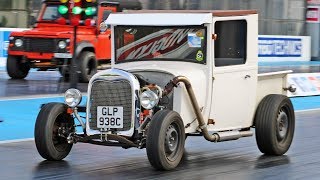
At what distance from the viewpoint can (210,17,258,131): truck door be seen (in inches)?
407

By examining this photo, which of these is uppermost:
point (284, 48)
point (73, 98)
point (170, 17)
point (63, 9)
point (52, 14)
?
point (170, 17)

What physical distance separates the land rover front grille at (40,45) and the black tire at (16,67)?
0.64m

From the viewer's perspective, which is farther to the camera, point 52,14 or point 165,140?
point 52,14

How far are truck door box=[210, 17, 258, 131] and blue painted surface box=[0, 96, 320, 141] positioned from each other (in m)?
3.52

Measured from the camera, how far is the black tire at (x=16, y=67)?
75.2ft

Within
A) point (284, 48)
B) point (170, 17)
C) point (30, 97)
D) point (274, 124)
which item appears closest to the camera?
point (170, 17)

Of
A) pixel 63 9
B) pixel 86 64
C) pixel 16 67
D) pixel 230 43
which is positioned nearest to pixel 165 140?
pixel 230 43

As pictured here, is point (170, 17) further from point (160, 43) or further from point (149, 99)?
point (149, 99)

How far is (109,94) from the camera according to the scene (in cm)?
959

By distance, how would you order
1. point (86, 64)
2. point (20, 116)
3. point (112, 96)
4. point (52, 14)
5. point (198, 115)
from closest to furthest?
point (112, 96) → point (198, 115) → point (20, 116) → point (86, 64) → point (52, 14)

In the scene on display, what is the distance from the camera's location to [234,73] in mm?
10516

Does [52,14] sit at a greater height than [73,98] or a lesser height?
greater

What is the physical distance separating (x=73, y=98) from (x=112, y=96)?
579 mm

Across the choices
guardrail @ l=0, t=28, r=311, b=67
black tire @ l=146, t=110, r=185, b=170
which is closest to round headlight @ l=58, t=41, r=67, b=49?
black tire @ l=146, t=110, r=185, b=170
